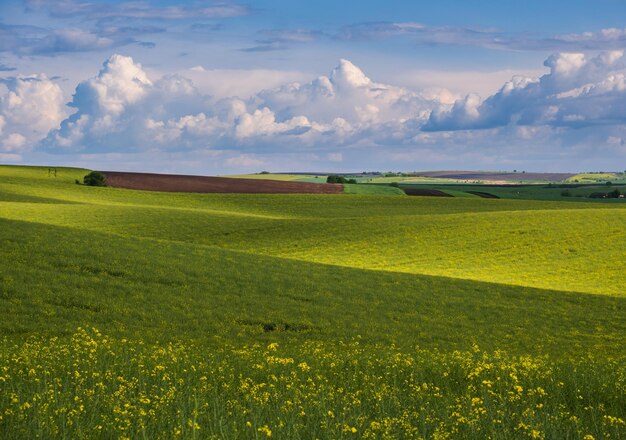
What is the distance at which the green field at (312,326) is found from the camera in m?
11.8

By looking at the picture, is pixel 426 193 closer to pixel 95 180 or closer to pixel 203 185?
pixel 203 185

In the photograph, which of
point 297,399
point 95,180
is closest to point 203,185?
point 95,180

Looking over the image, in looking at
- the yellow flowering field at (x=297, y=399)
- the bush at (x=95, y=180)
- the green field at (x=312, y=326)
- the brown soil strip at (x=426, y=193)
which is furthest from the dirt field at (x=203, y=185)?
the yellow flowering field at (x=297, y=399)

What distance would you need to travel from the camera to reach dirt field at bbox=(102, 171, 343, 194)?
11225cm

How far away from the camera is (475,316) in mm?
34812

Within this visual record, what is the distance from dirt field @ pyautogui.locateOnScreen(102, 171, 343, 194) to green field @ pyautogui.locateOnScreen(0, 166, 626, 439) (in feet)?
88.3

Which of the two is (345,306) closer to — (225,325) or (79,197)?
(225,325)

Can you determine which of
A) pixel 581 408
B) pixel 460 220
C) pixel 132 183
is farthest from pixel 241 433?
pixel 132 183

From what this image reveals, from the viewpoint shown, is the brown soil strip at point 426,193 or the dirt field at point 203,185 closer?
the dirt field at point 203,185

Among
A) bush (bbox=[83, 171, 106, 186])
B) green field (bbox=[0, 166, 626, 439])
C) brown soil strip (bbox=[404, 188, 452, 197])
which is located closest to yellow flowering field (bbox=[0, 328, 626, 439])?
green field (bbox=[0, 166, 626, 439])

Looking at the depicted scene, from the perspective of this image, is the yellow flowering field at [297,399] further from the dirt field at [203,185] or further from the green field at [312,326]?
the dirt field at [203,185]

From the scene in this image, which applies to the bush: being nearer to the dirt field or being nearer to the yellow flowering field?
the dirt field

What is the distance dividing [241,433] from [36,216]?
64.3m

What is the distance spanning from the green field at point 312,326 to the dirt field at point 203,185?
2692cm
